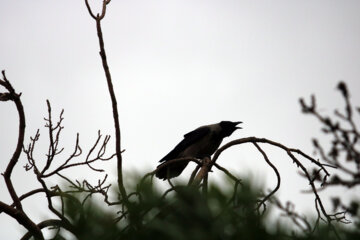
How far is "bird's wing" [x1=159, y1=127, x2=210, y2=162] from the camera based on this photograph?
8.96 metres

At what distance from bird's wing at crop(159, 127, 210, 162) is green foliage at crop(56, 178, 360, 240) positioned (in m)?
7.29

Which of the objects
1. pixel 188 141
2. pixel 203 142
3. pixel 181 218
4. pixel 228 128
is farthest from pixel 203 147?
pixel 181 218

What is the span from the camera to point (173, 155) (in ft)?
29.8

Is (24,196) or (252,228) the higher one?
(24,196)

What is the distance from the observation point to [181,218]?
1.35 meters

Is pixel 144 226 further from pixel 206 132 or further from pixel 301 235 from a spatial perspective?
pixel 206 132

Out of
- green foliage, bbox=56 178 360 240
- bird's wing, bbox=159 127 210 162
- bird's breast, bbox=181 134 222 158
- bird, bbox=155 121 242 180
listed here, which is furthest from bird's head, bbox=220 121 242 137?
green foliage, bbox=56 178 360 240

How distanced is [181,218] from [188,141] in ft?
25.1

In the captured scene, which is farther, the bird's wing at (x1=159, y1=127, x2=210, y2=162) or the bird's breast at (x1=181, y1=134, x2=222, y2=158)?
the bird's wing at (x1=159, y1=127, x2=210, y2=162)

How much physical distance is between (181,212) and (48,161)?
288 cm

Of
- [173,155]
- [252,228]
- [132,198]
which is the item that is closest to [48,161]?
[132,198]

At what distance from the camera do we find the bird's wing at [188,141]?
896 centimetres

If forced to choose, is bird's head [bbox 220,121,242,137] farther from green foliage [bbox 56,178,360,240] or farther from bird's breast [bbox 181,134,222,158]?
green foliage [bbox 56,178,360,240]

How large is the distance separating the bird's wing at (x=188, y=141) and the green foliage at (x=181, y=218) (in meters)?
7.29
